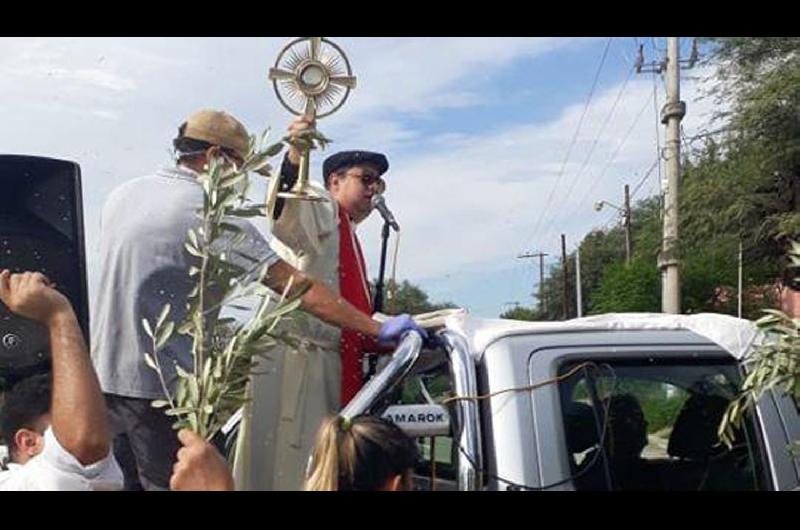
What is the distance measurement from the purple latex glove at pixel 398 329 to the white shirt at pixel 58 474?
0.93 m

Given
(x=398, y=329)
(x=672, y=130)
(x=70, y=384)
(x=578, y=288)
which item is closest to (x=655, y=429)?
(x=398, y=329)

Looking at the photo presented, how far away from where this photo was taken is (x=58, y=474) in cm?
229

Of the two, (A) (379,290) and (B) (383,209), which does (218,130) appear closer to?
(B) (383,209)

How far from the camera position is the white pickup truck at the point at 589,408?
2873 mm

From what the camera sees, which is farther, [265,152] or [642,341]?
[642,341]

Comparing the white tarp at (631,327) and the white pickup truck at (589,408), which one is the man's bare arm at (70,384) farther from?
the white tarp at (631,327)

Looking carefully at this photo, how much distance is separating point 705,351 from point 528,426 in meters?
0.54

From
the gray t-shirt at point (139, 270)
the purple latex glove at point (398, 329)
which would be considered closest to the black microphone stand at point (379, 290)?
the purple latex glove at point (398, 329)

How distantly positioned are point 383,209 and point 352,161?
0.53 feet

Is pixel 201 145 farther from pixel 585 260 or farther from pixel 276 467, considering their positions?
pixel 585 260
